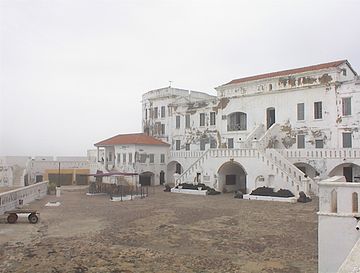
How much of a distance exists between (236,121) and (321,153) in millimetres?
11424

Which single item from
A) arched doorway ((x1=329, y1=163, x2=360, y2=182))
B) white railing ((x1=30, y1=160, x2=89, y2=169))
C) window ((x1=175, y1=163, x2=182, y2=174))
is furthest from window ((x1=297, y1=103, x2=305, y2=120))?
white railing ((x1=30, y1=160, x2=89, y2=169))

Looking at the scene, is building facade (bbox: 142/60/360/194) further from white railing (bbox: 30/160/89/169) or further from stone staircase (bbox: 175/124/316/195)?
white railing (bbox: 30/160/89/169)

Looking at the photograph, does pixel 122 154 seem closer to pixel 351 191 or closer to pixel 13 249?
pixel 13 249

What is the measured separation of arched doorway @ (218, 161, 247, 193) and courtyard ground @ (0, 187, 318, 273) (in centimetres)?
982

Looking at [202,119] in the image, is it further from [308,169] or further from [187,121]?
[308,169]

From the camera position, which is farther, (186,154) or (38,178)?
(38,178)

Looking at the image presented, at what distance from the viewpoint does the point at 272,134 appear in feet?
114

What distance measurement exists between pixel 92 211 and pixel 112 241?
909 cm

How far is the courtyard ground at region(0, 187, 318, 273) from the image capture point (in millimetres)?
11805

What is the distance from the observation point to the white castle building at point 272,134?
30.6 meters

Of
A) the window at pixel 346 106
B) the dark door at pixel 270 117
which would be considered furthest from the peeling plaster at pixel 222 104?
the window at pixel 346 106

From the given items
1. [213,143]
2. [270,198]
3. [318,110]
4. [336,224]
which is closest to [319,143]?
[318,110]

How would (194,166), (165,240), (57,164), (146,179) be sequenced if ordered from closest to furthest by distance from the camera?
(165,240) < (194,166) < (146,179) < (57,164)

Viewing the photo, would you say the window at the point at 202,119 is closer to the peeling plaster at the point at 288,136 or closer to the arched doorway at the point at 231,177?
the arched doorway at the point at 231,177
